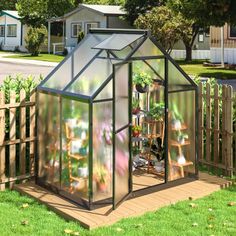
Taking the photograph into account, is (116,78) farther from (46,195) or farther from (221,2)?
(221,2)

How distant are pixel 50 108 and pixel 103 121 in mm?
1243

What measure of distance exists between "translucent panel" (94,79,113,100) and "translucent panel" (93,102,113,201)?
0.33 ft

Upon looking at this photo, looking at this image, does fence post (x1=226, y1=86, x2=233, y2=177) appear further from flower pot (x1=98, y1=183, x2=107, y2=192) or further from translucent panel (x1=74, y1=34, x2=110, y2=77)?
flower pot (x1=98, y1=183, x2=107, y2=192)

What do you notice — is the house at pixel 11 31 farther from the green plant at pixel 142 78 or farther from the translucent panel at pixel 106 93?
the translucent panel at pixel 106 93

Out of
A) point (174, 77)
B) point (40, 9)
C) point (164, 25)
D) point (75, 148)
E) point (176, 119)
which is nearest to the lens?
point (75, 148)

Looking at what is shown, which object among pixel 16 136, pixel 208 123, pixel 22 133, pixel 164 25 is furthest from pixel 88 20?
pixel 22 133

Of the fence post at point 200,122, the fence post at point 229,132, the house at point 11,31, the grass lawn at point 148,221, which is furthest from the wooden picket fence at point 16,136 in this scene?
the house at point 11,31

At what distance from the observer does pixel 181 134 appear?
334 inches

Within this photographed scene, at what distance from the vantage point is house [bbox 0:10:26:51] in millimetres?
60125

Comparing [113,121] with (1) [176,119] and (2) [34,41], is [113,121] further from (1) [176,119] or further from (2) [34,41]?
(2) [34,41]

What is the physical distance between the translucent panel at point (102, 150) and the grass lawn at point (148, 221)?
2.23ft

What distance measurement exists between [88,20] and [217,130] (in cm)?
4359

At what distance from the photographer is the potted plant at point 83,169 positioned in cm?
721

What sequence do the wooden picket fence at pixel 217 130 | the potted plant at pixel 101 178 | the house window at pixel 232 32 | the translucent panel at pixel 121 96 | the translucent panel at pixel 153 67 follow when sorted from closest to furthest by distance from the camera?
the translucent panel at pixel 121 96
the potted plant at pixel 101 178
the translucent panel at pixel 153 67
the wooden picket fence at pixel 217 130
the house window at pixel 232 32
